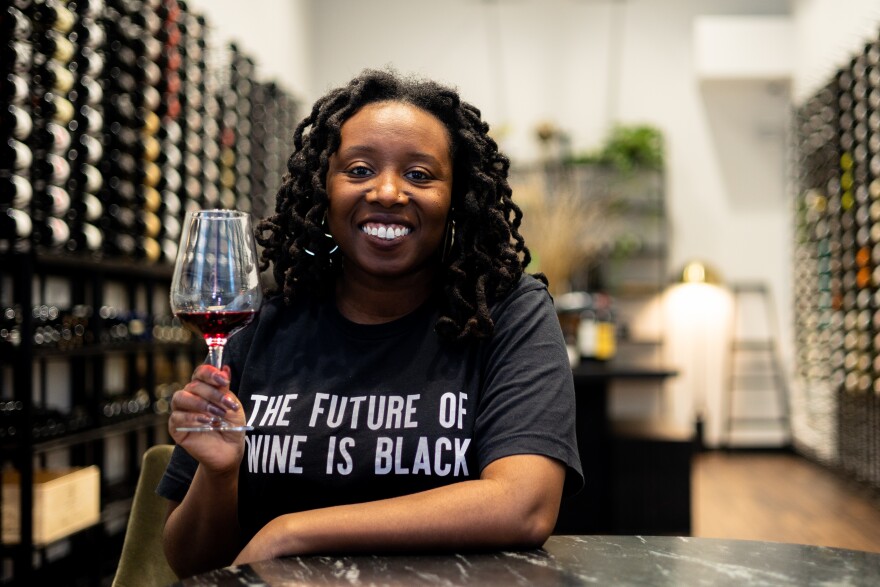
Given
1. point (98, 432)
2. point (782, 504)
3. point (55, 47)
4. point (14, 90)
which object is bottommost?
point (782, 504)

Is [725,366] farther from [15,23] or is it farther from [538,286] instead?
[538,286]

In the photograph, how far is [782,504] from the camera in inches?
227

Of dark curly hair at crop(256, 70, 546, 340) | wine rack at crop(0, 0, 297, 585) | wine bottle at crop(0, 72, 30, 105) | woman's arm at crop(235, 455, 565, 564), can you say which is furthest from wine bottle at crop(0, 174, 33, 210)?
woman's arm at crop(235, 455, 565, 564)

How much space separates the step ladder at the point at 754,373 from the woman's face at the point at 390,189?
23.7ft

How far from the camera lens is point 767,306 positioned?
839 centimetres

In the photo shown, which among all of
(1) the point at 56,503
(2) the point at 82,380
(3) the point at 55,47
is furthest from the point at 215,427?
(2) the point at 82,380

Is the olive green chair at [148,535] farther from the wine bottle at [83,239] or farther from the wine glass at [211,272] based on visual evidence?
the wine bottle at [83,239]

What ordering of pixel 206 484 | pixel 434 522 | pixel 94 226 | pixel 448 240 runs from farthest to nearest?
1. pixel 94 226
2. pixel 448 240
3. pixel 206 484
4. pixel 434 522

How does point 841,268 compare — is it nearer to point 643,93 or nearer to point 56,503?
point 643,93

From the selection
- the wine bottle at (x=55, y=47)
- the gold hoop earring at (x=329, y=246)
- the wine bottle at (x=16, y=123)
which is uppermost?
the wine bottle at (x=55, y=47)

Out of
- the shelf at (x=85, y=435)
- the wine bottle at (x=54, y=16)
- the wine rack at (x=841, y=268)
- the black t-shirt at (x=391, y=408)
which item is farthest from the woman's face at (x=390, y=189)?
the wine rack at (x=841, y=268)

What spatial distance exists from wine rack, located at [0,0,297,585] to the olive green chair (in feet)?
6.76

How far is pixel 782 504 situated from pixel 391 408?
5.03 metres

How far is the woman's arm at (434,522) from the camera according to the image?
1122 mm
